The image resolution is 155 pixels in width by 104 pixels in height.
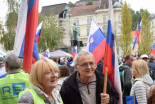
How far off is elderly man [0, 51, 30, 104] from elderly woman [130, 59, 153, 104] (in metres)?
1.74

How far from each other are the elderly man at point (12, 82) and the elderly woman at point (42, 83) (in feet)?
2.50

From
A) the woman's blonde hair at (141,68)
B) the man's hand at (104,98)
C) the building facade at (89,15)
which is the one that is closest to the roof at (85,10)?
the building facade at (89,15)

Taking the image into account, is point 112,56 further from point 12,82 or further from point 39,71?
point 12,82

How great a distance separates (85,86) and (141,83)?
1152 millimetres

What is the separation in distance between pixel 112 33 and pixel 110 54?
30 cm

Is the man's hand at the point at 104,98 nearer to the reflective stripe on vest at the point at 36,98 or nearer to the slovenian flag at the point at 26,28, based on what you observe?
the reflective stripe on vest at the point at 36,98

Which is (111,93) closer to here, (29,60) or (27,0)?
(29,60)

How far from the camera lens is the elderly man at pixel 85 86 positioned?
301 cm

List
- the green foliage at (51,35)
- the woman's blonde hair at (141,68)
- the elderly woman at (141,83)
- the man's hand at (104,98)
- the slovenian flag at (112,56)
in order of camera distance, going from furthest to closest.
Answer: the green foliage at (51,35) < the woman's blonde hair at (141,68) < the elderly woman at (141,83) < the slovenian flag at (112,56) < the man's hand at (104,98)

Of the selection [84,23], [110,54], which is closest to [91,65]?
[110,54]

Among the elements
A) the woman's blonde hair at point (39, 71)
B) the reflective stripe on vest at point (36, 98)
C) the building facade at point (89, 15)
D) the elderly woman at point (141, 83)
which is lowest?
the elderly woman at point (141, 83)

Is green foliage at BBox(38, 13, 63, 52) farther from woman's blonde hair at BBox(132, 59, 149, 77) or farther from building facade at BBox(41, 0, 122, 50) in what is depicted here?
woman's blonde hair at BBox(132, 59, 149, 77)

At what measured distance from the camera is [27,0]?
342 cm

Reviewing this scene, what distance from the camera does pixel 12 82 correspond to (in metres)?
3.14
